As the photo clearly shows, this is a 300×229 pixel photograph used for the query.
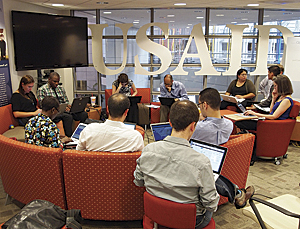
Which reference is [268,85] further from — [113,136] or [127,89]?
[113,136]

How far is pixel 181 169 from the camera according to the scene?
1938mm

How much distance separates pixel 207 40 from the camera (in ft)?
25.3

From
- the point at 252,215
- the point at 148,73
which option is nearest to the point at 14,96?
the point at 148,73

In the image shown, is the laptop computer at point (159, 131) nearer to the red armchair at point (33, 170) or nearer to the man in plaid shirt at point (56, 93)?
the red armchair at point (33, 170)

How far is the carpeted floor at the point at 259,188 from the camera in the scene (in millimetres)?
3133

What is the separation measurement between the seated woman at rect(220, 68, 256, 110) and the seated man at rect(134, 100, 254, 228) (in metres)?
4.56

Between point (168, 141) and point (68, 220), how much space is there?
1.04m

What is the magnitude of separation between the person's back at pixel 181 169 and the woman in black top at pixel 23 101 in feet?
12.0

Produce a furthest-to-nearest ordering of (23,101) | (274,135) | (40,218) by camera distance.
Result: (23,101) → (274,135) → (40,218)

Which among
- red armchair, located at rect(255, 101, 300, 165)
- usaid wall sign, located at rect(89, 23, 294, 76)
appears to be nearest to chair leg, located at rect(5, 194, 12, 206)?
red armchair, located at rect(255, 101, 300, 165)

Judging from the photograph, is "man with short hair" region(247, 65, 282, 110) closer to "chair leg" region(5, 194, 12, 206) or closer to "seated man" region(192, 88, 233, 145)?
"seated man" region(192, 88, 233, 145)

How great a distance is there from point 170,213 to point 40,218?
1027mm

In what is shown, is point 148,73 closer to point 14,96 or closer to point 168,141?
point 14,96

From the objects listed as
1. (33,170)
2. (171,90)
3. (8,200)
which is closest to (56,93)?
(171,90)
